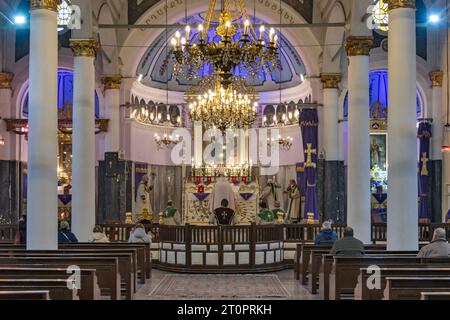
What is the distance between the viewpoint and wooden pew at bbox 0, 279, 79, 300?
7.14m

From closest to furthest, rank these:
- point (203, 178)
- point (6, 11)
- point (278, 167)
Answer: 1. point (6, 11)
2. point (203, 178)
3. point (278, 167)

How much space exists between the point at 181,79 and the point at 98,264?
62.8 feet

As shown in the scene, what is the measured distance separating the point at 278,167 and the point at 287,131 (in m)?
1.52

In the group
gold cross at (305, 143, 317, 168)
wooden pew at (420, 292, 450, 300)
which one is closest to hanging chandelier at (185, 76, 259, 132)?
gold cross at (305, 143, 317, 168)

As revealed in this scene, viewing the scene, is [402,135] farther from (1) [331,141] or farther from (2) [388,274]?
(1) [331,141]

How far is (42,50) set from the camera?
11.8m

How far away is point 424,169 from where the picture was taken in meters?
22.4

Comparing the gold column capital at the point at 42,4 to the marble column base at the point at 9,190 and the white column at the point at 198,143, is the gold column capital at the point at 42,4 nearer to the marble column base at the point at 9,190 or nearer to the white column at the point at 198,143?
the marble column base at the point at 9,190

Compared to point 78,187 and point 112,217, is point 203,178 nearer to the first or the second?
point 112,217

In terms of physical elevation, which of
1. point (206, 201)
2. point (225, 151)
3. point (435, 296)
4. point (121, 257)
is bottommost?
point (121, 257)

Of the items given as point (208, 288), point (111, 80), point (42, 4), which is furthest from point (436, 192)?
point (42, 4)

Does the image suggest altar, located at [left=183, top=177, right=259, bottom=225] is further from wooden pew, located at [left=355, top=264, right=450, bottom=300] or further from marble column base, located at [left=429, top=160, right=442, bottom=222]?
wooden pew, located at [left=355, top=264, right=450, bottom=300]
